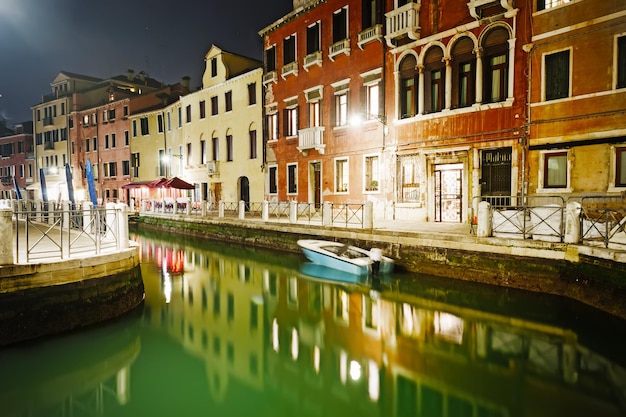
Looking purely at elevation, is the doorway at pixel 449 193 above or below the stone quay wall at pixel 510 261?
above

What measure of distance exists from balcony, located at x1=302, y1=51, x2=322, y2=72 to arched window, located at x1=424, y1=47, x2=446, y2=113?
6281 millimetres

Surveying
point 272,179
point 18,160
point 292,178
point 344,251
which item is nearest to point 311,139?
point 292,178

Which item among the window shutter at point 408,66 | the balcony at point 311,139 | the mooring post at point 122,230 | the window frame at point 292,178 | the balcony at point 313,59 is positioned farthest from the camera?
the window frame at point 292,178

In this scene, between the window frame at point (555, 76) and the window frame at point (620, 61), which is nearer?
the window frame at point (620, 61)

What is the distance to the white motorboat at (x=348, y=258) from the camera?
11914 mm

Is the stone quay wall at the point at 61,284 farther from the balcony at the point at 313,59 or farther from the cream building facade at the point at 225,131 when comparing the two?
the cream building facade at the point at 225,131

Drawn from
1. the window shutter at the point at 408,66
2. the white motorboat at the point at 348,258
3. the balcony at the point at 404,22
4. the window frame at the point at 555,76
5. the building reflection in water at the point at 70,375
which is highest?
the balcony at the point at 404,22

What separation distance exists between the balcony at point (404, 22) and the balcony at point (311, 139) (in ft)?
18.5

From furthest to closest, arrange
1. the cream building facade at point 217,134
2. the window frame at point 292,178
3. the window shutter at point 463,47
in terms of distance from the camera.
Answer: the cream building facade at point 217,134 → the window frame at point 292,178 → the window shutter at point 463,47

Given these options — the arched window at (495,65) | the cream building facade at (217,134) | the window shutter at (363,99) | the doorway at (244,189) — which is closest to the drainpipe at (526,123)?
the arched window at (495,65)

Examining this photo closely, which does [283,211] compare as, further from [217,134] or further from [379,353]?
[379,353]

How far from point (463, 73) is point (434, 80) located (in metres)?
1.18

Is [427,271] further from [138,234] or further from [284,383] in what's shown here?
[138,234]

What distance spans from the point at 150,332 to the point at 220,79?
880 inches
